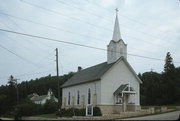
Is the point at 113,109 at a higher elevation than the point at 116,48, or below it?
below

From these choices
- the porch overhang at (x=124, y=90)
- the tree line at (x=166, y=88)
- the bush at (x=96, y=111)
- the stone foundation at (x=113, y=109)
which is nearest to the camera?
the bush at (x=96, y=111)

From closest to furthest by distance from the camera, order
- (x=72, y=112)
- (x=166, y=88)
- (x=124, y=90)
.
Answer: (x=124, y=90)
(x=72, y=112)
(x=166, y=88)

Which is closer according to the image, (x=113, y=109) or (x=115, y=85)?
(x=113, y=109)

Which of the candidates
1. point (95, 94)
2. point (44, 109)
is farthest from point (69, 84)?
point (95, 94)

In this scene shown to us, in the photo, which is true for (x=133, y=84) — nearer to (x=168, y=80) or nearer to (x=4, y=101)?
(x=168, y=80)

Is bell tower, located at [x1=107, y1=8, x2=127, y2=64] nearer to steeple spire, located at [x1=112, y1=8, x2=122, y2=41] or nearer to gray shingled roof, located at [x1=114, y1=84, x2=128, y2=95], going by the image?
steeple spire, located at [x1=112, y1=8, x2=122, y2=41]

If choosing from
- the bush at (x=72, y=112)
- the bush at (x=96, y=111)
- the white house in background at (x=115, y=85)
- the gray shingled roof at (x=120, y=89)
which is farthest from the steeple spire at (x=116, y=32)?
Result: the bush at (x=72, y=112)

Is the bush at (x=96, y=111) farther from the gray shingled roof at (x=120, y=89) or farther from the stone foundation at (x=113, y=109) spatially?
the gray shingled roof at (x=120, y=89)

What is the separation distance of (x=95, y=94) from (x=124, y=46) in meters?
9.62

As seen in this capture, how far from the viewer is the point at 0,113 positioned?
7150 cm

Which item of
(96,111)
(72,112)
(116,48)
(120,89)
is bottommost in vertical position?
(72,112)

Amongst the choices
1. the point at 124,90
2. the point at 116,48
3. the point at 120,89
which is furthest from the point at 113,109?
the point at 116,48

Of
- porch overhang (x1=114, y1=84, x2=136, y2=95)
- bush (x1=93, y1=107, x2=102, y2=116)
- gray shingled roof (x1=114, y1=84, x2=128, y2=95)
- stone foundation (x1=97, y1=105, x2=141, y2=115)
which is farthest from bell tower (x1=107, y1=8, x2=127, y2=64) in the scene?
bush (x1=93, y1=107, x2=102, y2=116)

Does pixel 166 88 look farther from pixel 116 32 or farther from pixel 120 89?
pixel 120 89
